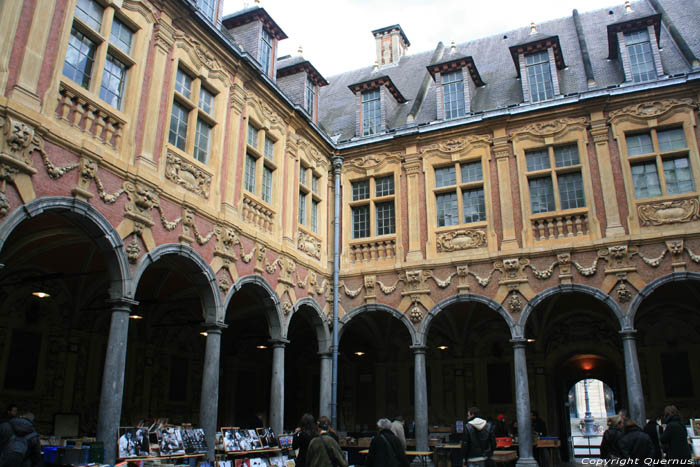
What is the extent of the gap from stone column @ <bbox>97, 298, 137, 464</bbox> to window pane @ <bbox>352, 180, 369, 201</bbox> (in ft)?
25.4

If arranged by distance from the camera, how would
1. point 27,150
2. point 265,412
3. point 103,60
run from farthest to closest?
point 265,412 → point 103,60 → point 27,150

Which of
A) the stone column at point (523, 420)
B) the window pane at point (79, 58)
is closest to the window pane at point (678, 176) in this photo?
the stone column at point (523, 420)

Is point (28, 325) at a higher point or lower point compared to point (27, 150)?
lower

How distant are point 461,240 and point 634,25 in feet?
20.9

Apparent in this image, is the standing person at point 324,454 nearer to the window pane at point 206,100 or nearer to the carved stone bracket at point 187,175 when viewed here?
the carved stone bracket at point 187,175

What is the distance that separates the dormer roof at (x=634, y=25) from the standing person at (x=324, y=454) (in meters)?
12.1

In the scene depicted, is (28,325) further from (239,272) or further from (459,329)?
(459,329)

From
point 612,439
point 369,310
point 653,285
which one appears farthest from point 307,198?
point 612,439

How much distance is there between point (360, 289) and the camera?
13.9m

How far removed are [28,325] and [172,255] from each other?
3692 millimetres

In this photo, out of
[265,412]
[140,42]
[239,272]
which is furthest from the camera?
[265,412]

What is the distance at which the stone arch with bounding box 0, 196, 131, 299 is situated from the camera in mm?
7264

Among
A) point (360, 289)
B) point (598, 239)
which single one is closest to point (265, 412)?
point (360, 289)

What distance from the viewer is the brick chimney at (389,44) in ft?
67.5
